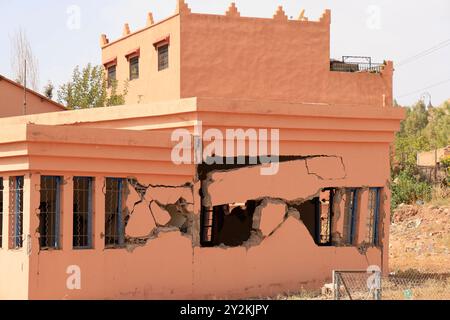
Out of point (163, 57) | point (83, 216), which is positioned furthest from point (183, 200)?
point (163, 57)

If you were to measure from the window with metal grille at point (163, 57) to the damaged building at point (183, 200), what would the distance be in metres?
15.8

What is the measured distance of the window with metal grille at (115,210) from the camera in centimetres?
1694

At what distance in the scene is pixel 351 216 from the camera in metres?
19.2

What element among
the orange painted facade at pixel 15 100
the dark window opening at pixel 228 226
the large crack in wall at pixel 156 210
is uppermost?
the orange painted facade at pixel 15 100

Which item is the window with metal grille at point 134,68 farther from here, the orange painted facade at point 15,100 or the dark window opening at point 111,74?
the orange painted facade at point 15,100

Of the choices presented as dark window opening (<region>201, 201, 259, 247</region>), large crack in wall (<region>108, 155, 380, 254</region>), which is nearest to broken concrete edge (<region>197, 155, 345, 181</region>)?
large crack in wall (<region>108, 155, 380, 254</region>)

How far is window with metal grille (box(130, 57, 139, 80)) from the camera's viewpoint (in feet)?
132

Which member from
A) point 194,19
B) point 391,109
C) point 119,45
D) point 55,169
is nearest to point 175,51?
point 194,19

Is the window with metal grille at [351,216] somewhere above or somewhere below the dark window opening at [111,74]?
below

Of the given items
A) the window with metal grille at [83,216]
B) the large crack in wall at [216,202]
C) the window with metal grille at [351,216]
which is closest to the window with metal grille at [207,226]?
the large crack in wall at [216,202]

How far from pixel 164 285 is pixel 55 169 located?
3.01 metres

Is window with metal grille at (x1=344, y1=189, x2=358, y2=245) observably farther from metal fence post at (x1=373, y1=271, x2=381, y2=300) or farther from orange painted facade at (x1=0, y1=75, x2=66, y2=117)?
orange painted facade at (x1=0, y1=75, x2=66, y2=117)

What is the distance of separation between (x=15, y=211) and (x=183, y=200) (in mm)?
3115

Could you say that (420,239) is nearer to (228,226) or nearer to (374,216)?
(228,226)
